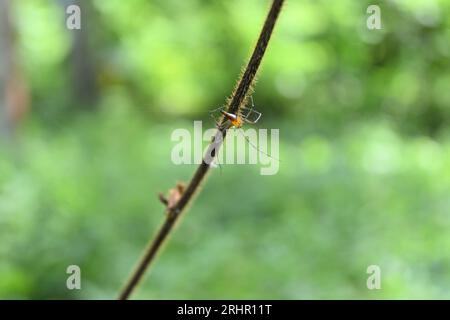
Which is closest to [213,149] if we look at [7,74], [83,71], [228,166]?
[228,166]

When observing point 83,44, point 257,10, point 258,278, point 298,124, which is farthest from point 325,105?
point 258,278

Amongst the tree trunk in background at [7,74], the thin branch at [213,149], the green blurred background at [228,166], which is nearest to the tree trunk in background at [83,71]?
the green blurred background at [228,166]

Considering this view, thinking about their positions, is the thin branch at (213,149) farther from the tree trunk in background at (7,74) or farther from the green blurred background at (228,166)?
the tree trunk in background at (7,74)

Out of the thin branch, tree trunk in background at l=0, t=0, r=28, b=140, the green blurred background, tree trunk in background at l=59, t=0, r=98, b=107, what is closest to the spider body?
the thin branch

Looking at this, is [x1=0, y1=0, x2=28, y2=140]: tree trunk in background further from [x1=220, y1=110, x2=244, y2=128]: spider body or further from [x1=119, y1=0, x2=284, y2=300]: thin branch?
[x1=220, y1=110, x2=244, y2=128]: spider body

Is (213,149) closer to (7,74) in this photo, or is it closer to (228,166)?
(228,166)

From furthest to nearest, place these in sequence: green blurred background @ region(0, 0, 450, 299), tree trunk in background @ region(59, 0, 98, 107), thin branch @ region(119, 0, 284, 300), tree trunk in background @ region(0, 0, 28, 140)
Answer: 1. tree trunk in background @ region(59, 0, 98, 107)
2. tree trunk in background @ region(0, 0, 28, 140)
3. green blurred background @ region(0, 0, 450, 299)
4. thin branch @ region(119, 0, 284, 300)
